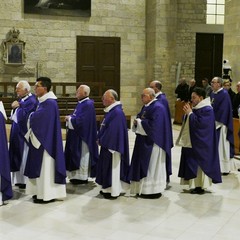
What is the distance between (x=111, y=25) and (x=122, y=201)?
11.4 metres

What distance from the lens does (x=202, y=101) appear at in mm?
7031

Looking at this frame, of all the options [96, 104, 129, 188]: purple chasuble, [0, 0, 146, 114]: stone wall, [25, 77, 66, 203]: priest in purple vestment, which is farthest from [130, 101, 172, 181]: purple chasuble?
[0, 0, 146, 114]: stone wall

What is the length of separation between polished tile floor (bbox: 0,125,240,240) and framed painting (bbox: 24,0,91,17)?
33.4ft

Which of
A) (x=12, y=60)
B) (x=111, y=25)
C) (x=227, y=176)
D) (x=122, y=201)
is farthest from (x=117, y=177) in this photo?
(x=111, y=25)

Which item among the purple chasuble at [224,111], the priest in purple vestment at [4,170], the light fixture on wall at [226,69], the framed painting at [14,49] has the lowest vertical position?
the priest in purple vestment at [4,170]

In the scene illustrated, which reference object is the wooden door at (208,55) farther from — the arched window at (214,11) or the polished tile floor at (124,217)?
the polished tile floor at (124,217)

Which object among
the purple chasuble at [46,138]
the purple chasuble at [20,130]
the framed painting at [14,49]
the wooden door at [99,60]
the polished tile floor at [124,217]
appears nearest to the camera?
the polished tile floor at [124,217]

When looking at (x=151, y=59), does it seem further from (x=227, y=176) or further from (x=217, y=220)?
(x=217, y=220)

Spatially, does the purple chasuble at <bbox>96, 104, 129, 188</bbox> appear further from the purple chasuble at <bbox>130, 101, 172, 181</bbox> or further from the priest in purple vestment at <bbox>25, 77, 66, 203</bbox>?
the priest in purple vestment at <bbox>25, 77, 66, 203</bbox>

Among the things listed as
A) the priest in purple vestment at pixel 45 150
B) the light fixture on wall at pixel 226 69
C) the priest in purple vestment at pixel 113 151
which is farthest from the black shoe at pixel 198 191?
the light fixture on wall at pixel 226 69

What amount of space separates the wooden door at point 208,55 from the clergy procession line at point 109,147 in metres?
11.2

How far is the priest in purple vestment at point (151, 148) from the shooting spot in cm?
679

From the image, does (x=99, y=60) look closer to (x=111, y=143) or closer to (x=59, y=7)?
(x=59, y=7)

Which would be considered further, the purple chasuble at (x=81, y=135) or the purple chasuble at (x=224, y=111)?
the purple chasuble at (x=224, y=111)
